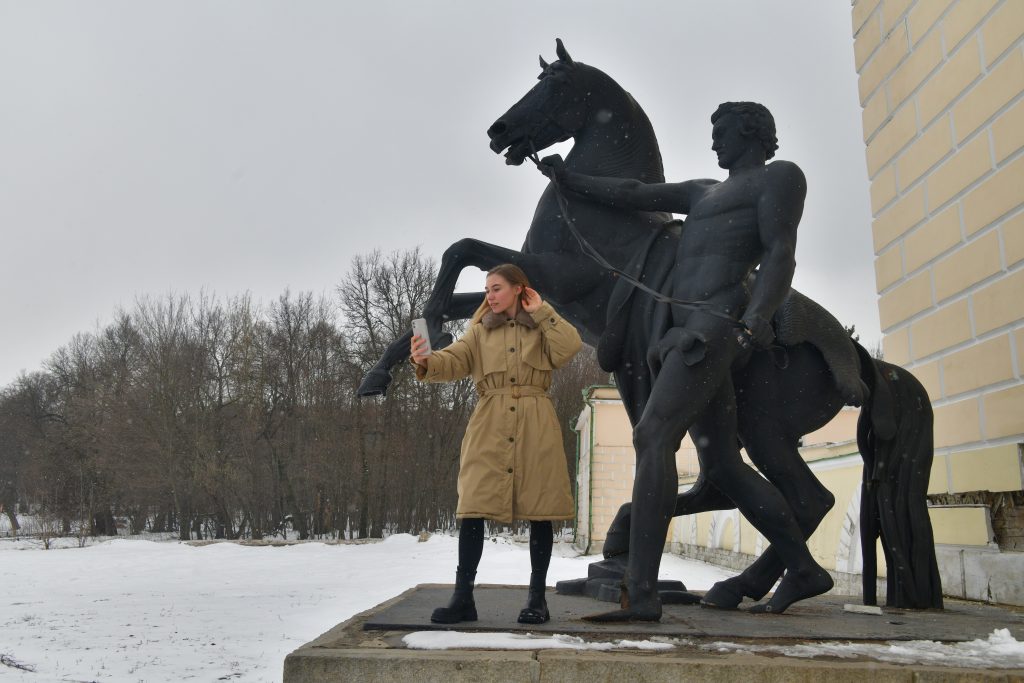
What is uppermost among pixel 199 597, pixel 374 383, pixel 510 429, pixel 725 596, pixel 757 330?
pixel 757 330

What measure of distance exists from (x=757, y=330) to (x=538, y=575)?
1313 mm

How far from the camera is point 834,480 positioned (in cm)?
822

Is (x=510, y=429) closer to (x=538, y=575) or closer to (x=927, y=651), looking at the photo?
(x=538, y=575)

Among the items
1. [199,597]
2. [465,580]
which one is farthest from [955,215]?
[199,597]

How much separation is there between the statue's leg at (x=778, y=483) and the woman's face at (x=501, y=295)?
1.49m

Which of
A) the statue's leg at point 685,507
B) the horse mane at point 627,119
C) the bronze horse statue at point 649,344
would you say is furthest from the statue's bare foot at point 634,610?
the horse mane at point 627,119

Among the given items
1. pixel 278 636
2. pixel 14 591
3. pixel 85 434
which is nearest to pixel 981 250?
pixel 278 636

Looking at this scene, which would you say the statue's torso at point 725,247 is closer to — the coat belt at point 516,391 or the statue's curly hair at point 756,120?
the statue's curly hair at point 756,120

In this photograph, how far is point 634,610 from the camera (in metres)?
3.19

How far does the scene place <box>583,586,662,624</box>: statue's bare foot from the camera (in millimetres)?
3131

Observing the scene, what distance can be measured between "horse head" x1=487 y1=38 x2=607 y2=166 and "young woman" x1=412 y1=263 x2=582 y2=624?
4.52 feet

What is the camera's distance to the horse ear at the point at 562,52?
182 inches

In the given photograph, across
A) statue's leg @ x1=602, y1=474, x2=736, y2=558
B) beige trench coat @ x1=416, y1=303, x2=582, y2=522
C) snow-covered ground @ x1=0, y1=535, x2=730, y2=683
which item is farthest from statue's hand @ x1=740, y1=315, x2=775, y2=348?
snow-covered ground @ x1=0, y1=535, x2=730, y2=683

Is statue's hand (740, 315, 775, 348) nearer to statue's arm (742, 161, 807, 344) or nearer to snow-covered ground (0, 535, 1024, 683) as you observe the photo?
statue's arm (742, 161, 807, 344)
